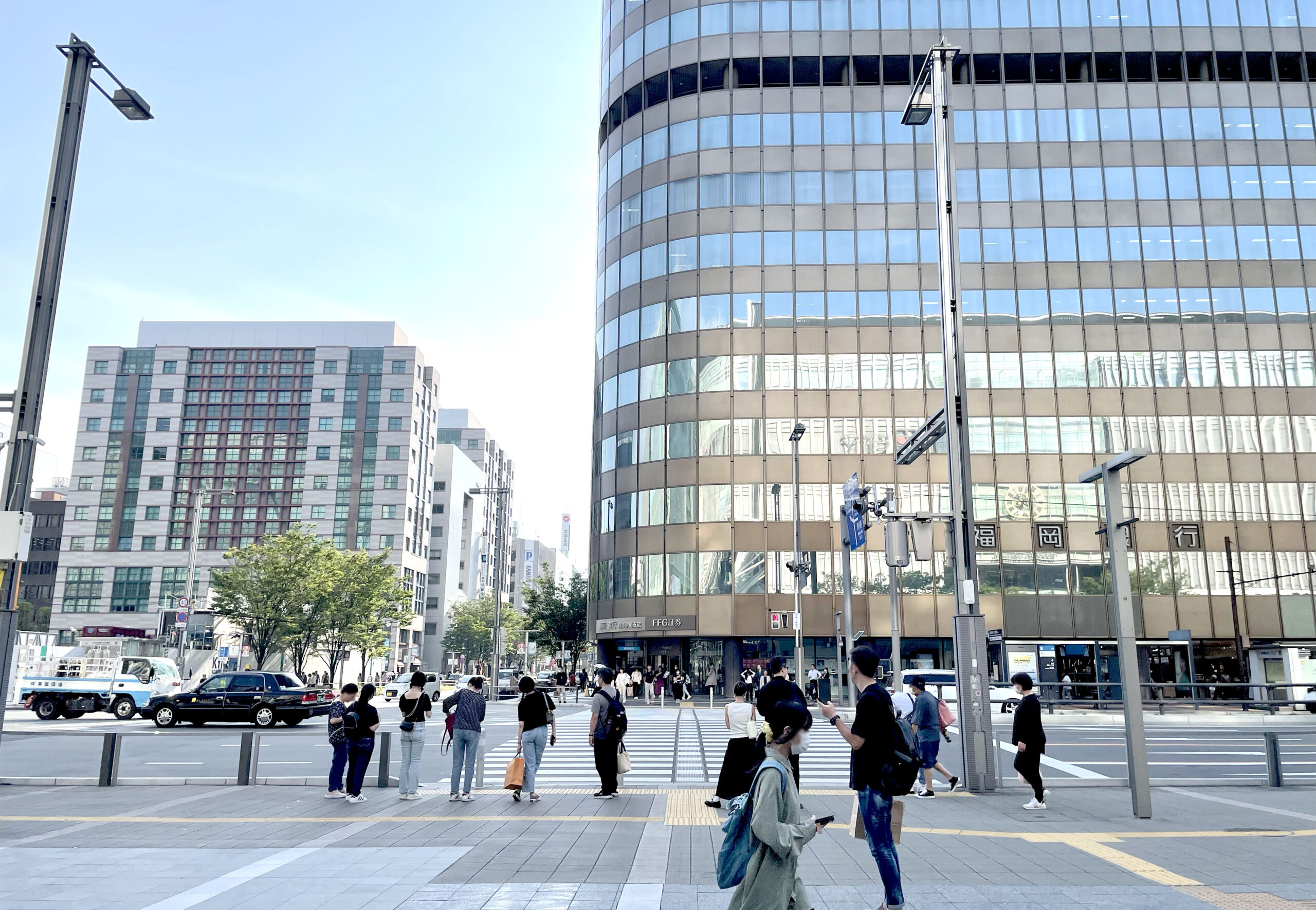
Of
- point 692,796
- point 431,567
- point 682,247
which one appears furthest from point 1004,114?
point 431,567

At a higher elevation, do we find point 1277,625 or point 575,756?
point 1277,625

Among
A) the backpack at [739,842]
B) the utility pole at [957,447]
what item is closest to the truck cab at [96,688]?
the utility pole at [957,447]

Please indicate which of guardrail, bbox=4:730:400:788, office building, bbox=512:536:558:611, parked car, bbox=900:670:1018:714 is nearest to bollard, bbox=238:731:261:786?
guardrail, bbox=4:730:400:788

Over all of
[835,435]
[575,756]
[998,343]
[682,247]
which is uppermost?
[682,247]

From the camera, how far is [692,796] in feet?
43.2

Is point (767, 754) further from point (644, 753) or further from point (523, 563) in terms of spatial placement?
point (523, 563)

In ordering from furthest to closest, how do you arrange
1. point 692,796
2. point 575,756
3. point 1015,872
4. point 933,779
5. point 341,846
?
point 575,756, point 933,779, point 692,796, point 341,846, point 1015,872

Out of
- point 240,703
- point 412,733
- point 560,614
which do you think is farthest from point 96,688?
point 560,614

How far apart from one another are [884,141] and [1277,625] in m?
30.4

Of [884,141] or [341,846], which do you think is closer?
[341,846]

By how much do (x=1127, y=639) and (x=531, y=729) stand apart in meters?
8.19

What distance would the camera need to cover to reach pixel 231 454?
10638 centimetres

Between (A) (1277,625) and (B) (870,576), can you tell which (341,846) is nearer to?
(B) (870,576)

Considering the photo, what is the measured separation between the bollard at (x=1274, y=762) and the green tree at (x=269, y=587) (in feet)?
161
